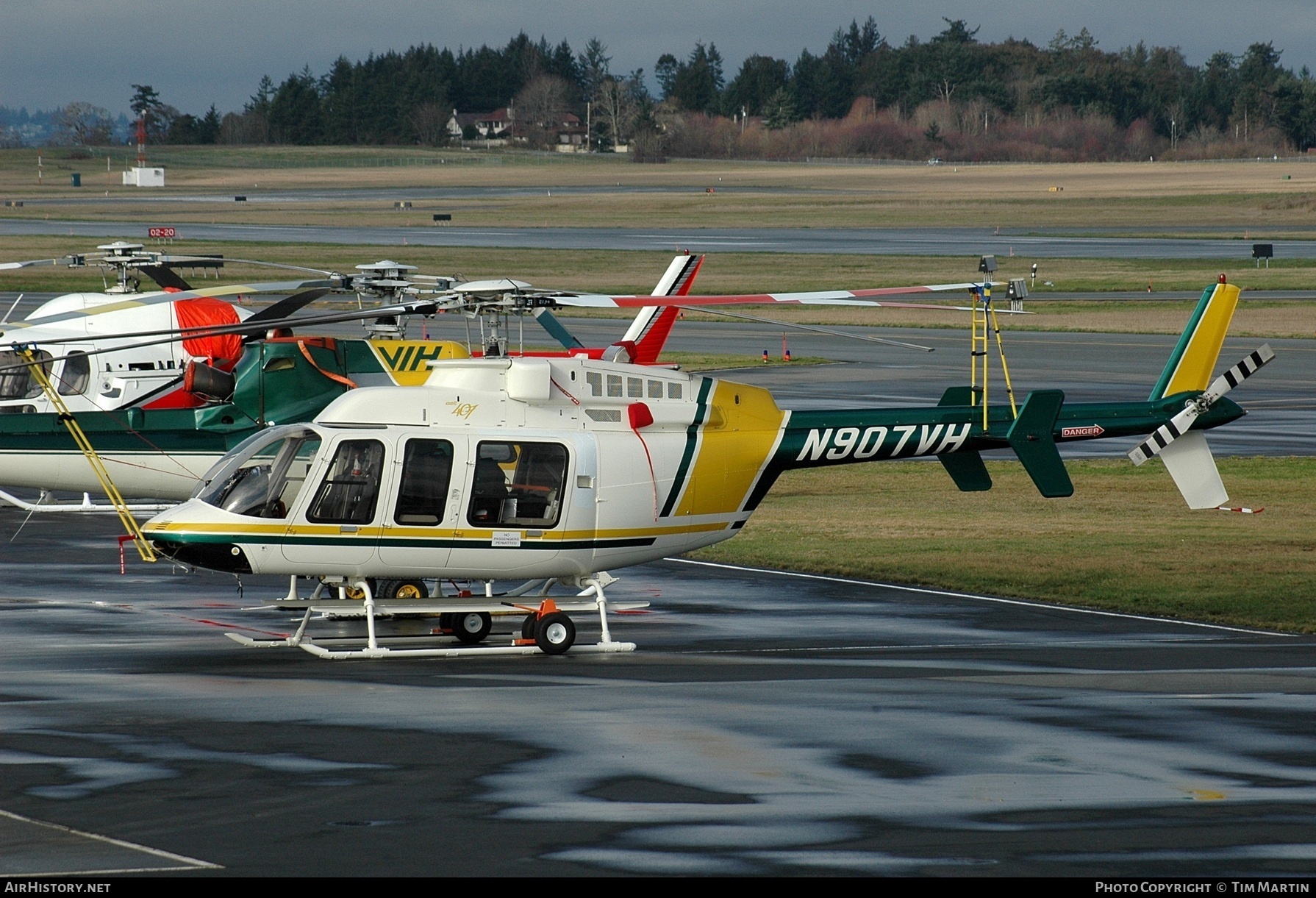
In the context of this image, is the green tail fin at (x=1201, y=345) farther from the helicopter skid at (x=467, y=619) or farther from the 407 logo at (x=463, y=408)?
the 407 logo at (x=463, y=408)

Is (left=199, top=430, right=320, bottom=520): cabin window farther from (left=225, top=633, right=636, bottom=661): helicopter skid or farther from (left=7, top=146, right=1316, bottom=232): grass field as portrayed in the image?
(left=7, top=146, right=1316, bottom=232): grass field

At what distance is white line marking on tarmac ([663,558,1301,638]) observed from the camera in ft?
59.0

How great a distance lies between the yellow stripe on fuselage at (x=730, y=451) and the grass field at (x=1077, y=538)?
434cm

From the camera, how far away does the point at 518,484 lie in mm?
15859

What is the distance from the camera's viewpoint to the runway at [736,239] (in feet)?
271

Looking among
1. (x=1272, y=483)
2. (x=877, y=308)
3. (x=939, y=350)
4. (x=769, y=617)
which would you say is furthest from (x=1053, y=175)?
(x=769, y=617)

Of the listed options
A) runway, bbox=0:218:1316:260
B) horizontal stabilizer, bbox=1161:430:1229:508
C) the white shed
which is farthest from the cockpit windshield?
the white shed

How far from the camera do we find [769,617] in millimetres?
18203

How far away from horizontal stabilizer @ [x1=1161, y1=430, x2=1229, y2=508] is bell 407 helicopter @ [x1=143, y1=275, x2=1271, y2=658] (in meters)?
1.77

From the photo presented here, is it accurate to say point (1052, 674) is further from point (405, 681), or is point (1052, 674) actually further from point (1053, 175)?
point (1053, 175)

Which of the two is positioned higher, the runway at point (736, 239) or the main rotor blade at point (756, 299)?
the main rotor blade at point (756, 299)

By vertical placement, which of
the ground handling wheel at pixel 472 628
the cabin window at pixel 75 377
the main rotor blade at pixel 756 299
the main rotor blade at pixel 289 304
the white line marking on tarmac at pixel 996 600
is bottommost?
the white line marking on tarmac at pixel 996 600

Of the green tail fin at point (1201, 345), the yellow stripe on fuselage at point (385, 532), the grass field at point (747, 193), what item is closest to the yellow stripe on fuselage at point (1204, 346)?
the green tail fin at point (1201, 345)

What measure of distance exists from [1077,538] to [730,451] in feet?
25.9
